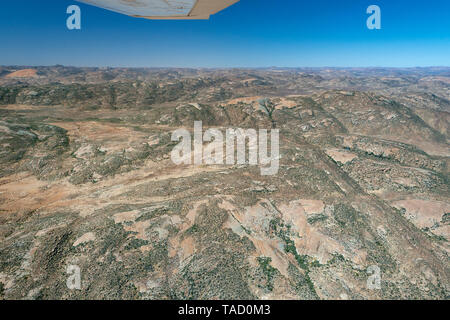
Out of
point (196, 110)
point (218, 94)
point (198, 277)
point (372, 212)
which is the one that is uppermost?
point (218, 94)

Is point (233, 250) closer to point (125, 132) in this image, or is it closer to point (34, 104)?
point (125, 132)

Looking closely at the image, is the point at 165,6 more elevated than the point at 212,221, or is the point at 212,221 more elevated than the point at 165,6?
the point at 165,6

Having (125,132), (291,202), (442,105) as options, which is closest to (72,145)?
(125,132)

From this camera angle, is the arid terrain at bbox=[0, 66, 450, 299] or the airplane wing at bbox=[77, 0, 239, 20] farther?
the arid terrain at bbox=[0, 66, 450, 299]

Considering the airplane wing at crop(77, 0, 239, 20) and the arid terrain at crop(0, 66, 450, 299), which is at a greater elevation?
the airplane wing at crop(77, 0, 239, 20)

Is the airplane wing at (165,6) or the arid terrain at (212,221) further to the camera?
the arid terrain at (212,221)

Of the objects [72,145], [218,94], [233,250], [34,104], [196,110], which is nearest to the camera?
[233,250]

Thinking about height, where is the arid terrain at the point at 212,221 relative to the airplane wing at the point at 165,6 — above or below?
below

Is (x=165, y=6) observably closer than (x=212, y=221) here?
Yes
